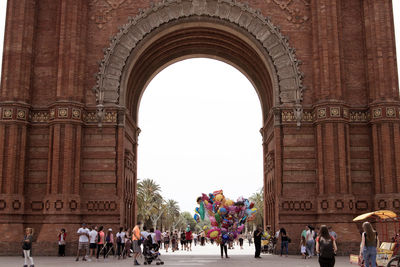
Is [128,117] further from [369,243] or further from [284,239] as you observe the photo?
[369,243]

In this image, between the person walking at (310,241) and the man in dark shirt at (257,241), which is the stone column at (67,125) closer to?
the man in dark shirt at (257,241)

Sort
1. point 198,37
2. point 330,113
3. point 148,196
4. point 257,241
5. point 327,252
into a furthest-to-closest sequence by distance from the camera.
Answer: point 148,196, point 198,37, point 330,113, point 257,241, point 327,252

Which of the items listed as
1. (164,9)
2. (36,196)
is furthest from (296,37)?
(36,196)

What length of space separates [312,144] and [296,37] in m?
6.58

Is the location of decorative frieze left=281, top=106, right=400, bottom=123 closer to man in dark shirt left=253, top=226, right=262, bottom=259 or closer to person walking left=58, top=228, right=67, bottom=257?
man in dark shirt left=253, top=226, right=262, bottom=259

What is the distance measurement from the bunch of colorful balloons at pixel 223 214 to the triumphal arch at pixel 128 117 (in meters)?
2.46

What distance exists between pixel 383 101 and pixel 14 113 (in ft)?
68.2

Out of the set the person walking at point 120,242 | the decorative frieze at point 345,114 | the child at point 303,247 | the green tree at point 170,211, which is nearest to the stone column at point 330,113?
the decorative frieze at point 345,114

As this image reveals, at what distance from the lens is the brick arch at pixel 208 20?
91.2 feet

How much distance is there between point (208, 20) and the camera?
29000 millimetres

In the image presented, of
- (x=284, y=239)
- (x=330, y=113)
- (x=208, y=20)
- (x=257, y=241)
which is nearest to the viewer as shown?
(x=257, y=241)

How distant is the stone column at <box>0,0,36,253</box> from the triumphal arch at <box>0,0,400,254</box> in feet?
0.19

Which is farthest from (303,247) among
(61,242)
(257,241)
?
A: (61,242)

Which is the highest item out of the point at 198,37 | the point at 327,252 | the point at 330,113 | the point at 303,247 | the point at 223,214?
the point at 198,37
